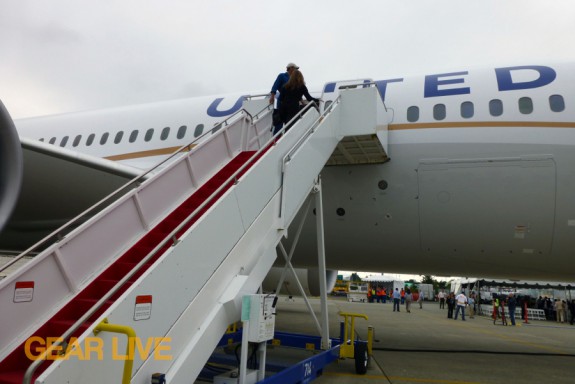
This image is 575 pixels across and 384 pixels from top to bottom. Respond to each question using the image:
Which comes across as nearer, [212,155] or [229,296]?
[229,296]

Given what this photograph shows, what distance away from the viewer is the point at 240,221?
10.5 feet

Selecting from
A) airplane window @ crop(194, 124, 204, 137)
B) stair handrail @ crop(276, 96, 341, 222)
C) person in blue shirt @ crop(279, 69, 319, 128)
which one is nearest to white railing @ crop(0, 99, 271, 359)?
stair handrail @ crop(276, 96, 341, 222)

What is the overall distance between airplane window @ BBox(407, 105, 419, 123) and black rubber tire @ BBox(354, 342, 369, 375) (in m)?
3.15

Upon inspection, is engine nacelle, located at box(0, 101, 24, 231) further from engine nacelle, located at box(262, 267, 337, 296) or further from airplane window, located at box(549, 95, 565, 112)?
engine nacelle, located at box(262, 267, 337, 296)

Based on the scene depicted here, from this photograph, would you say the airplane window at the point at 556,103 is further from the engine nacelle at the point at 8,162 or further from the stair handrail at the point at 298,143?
the engine nacelle at the point at 8,162

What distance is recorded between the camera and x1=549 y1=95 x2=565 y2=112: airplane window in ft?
17.5

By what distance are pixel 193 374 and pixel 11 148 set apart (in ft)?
9.00

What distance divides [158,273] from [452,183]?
13.9ft

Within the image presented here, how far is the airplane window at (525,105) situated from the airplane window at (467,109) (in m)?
0.59

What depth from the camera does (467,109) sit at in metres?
5.71

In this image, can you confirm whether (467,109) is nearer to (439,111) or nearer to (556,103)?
(439,111)

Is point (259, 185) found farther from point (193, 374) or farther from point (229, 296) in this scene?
point (193, 374)

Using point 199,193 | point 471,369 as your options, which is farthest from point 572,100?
point 199,193

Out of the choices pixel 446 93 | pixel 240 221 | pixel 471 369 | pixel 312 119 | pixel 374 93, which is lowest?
pixel 471 369
